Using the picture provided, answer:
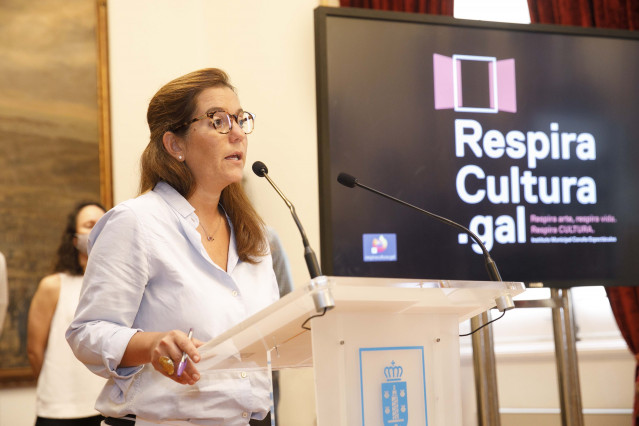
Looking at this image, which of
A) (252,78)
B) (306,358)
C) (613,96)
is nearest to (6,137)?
(252,78)

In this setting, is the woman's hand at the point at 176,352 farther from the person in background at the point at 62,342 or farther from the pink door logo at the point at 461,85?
the pink door logo at the point at 461,85

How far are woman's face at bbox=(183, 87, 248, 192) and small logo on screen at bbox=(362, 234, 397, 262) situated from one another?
168cm

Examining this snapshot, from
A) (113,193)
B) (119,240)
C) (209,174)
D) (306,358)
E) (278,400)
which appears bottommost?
(278,400)

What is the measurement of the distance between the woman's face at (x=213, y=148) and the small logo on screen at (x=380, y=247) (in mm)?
1682

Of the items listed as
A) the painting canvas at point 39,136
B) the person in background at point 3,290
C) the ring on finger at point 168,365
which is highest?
the painting canvas at point 39,136

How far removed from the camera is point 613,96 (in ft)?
13.4

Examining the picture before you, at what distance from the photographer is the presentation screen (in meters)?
3.60

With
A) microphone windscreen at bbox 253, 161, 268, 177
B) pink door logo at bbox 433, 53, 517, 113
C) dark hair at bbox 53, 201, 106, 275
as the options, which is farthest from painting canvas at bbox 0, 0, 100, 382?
microphone windscreen at bbox 253, 161, 268, 177

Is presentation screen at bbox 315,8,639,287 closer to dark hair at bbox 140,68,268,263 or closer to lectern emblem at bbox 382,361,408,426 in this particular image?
dark hair at bbox 140,68,268,263

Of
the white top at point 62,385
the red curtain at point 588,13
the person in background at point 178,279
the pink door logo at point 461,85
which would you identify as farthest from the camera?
the red curtain at point 588,13

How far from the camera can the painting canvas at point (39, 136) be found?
3.91 meters

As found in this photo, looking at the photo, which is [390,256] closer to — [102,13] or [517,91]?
Result: [517,91]

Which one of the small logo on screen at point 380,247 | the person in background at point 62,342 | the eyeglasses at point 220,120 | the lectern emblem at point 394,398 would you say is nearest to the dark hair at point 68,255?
the person in background at point 62,342

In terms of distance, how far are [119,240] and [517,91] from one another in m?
2.76
